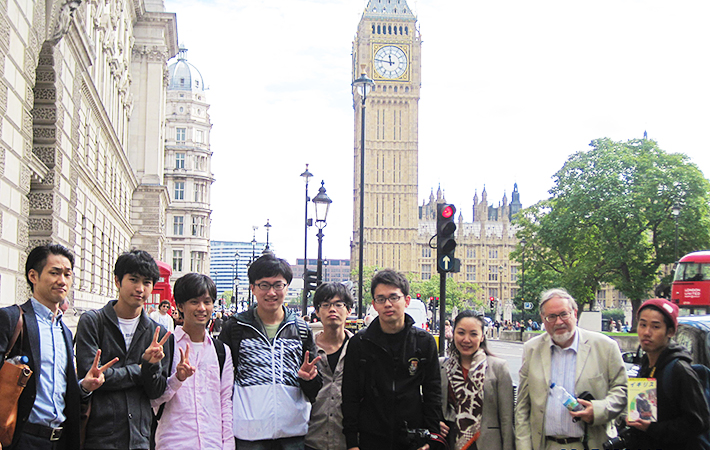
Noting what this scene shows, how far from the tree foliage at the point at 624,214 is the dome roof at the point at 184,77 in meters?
46.6

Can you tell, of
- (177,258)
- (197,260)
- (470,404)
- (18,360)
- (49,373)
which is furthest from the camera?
(197,260)

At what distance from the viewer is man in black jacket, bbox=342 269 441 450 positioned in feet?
16.4

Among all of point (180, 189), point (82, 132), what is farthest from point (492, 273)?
point (82, 132)

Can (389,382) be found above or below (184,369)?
below

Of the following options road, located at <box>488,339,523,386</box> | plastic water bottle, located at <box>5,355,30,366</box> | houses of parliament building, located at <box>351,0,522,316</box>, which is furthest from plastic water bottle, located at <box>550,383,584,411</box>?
houses of parliament building, located at <box>351,0,522,316</box>

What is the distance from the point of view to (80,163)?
1888 cm

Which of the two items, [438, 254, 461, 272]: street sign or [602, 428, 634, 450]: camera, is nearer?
[602, 428, 634, 450]: camera

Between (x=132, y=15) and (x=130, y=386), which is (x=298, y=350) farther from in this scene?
(x=132, y=15)

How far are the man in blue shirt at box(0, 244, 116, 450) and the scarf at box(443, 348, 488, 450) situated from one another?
7.72ft

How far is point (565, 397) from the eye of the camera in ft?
16.6

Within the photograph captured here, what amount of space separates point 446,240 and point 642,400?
5135 millimetres

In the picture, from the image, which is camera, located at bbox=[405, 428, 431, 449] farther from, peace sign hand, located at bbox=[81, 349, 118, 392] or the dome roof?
the dome roof

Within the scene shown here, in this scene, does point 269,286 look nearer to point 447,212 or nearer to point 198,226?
point 447,212

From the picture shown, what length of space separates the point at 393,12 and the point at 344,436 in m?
115
